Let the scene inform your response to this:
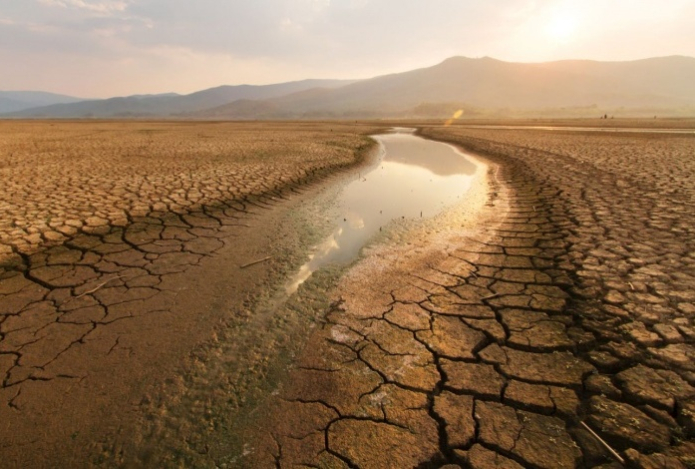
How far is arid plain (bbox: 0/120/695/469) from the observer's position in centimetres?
157

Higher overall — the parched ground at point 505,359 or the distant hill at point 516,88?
the distant hill at point 516,88

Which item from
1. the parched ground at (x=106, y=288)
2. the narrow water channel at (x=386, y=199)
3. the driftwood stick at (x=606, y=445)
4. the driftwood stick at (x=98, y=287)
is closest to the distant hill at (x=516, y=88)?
the narrow water channel at (x=386, y=199)

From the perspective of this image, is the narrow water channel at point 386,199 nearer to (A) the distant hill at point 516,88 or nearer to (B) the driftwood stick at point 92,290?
(B) the driftwood stick at point 92,290

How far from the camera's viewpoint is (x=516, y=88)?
134125 mm

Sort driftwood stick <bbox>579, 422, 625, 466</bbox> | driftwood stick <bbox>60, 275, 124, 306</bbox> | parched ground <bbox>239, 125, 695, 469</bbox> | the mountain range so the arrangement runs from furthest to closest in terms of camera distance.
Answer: the mountain range
driftwood stick <bbox>60, 275, 124, 306</bbox>
parched ground <bbox>239, 125, 695, 469</bbox>
driftwood stick <bbox>579, 422, 625, 466</bbox>

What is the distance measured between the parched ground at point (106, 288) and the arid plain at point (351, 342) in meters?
0.02

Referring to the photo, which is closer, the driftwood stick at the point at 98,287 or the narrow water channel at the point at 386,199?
the driftwood stick at the point at 98,287

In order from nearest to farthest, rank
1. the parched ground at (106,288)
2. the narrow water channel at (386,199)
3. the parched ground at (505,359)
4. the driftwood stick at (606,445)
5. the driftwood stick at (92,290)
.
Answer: the driftwood stick at (606,445) → the parched ground at (505,359) → the parched ground at (106,288) → the driftwood stick at (92,290) → the narrow water channel at (386,199)

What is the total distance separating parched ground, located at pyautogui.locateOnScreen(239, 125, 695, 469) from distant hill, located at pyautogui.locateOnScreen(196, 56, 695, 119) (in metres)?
104

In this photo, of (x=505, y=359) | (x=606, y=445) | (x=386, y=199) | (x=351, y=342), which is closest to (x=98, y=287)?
(x=351, y=342)

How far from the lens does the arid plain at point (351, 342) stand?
5.14 feet

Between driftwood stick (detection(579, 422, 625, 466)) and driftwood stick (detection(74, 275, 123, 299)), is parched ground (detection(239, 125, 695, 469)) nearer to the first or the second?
driftwood stick (detection(579, 422, 625, 466))

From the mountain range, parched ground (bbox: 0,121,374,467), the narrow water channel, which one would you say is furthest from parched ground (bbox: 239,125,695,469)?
the mountain range

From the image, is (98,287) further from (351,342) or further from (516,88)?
(516,88)
